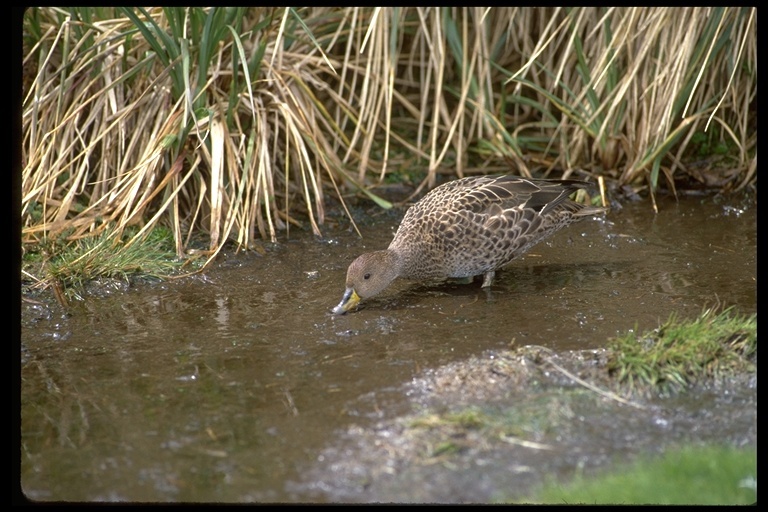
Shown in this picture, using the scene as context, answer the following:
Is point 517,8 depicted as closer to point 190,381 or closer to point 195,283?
point 195,283

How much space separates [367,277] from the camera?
5.07m

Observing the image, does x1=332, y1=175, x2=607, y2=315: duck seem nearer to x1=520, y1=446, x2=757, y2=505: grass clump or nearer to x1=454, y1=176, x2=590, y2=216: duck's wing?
x1=454, y1=176, x2=590, y2=216: duck's wing

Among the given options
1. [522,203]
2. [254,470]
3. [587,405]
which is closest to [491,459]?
[587,405]

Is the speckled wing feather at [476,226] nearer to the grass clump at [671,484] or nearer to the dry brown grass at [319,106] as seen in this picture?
the dry brown grass at [319,106]

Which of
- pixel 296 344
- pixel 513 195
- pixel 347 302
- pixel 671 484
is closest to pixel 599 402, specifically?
pixel 671 484

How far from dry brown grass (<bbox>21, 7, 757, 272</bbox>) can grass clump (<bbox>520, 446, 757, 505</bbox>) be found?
276 centimetres

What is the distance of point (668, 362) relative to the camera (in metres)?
3.97

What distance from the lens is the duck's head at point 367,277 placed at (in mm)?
5020

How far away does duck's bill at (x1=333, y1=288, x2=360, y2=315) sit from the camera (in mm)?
4996

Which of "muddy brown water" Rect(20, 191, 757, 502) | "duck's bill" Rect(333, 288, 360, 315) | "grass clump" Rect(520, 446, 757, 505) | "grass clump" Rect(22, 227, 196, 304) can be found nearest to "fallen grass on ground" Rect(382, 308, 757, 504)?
"grass clump" Rect(520, 446, 757, 505)

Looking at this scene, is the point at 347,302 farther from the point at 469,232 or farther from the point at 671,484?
the point at 671,484

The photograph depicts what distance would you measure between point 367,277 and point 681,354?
1.75m

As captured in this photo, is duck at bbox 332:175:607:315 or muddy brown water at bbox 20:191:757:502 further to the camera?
duck at bbox 332:175:607:315

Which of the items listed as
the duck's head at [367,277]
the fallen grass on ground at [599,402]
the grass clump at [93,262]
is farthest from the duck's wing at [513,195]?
the grass clump at [93,262]
